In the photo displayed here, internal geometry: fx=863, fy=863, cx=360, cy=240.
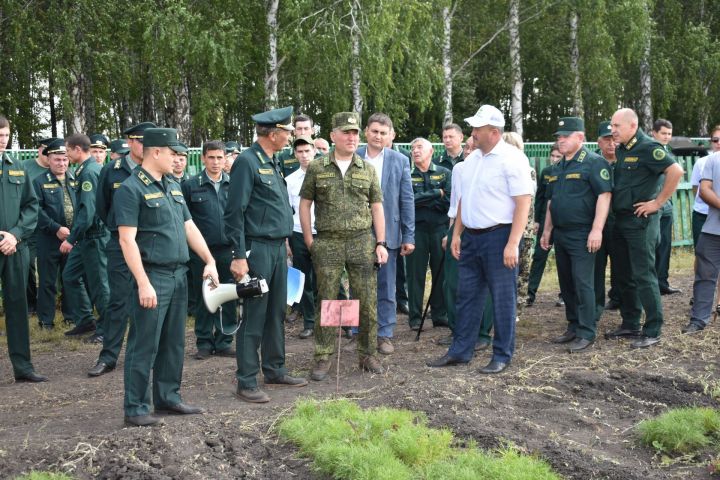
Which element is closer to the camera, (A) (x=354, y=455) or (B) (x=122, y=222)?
(A) (x=354, y=455)

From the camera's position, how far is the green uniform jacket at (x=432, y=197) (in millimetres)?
8727

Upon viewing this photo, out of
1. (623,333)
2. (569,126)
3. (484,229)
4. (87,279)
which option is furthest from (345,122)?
(87,279)

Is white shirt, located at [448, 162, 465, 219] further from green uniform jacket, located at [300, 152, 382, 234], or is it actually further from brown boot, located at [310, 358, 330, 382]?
brown boot, located at [310, 358, 330, 382]

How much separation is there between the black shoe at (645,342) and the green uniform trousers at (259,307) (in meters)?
3.38

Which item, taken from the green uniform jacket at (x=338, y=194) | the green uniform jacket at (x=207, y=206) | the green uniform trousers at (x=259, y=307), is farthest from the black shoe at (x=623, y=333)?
the green uniform jacket at (x=207, y=206)

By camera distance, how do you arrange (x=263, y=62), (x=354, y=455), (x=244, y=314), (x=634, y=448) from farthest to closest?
1. (x=263, y=62)
2. (x=244, y=314)
3. (x=634, y=448)
4. (x=354, y=455)

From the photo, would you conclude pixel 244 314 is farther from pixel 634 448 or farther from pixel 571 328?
pixel 571 328

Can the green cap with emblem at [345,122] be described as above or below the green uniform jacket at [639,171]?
above

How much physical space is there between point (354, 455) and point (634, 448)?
1.80 metres

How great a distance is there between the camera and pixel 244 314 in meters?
6.25

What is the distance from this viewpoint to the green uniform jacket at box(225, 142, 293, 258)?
19.8 feet

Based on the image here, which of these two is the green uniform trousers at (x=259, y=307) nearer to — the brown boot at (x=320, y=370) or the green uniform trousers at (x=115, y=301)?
the brown boot at (x=320, y=370)

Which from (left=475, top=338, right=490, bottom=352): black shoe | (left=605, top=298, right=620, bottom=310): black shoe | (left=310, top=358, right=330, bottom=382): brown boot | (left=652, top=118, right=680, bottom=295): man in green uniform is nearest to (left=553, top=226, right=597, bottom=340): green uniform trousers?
(left=475, top=338, right=490, bottom=352): black shoe

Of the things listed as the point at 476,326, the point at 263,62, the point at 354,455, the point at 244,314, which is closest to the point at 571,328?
the point at 476,326
